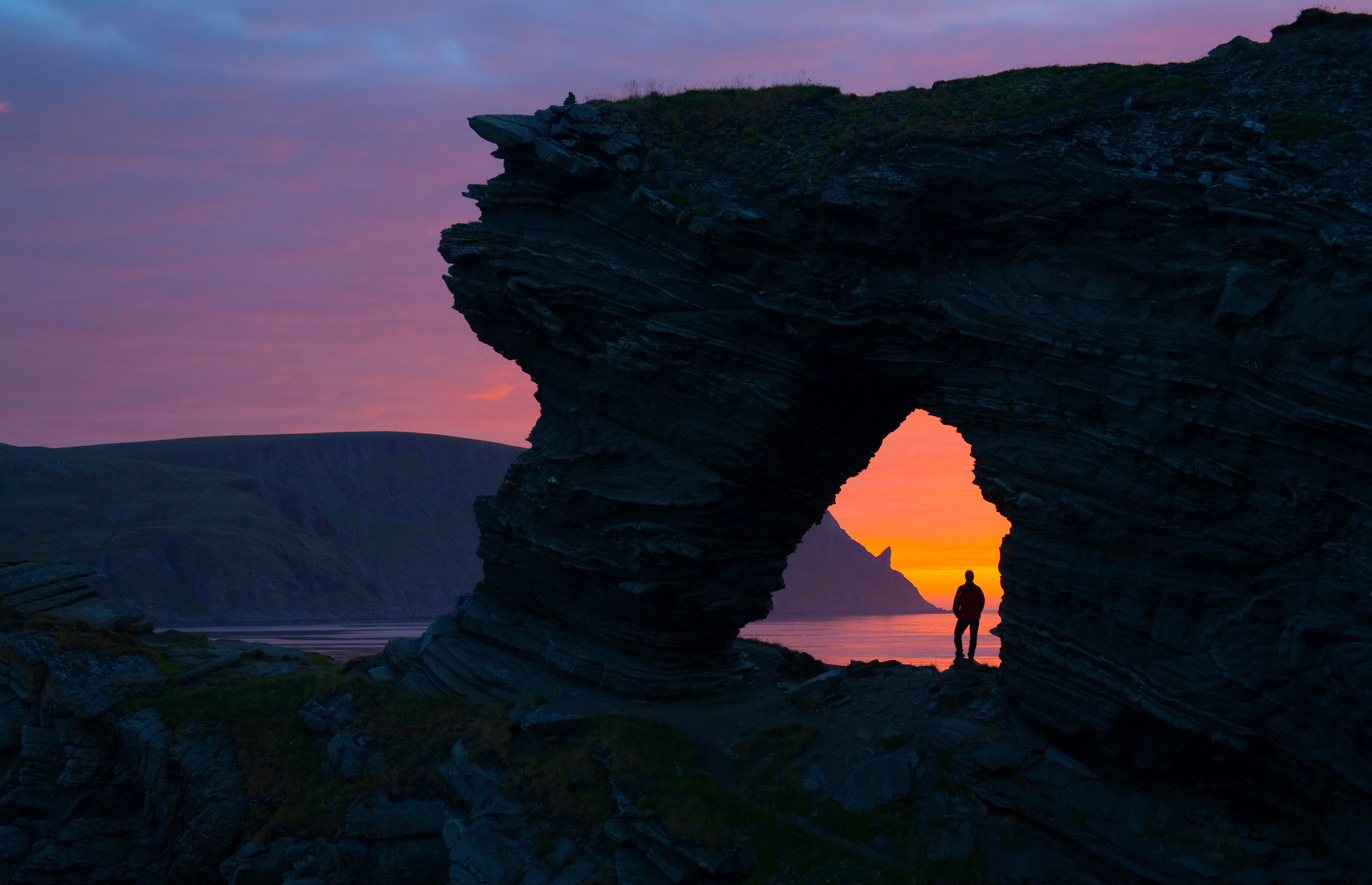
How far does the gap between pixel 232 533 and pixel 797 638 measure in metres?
83.1

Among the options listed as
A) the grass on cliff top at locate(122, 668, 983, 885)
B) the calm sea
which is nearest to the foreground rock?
the grass on cliff top at locate(122, 668, 983, 885)

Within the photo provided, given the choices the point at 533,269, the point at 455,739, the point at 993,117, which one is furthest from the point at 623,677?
the point at 993,117

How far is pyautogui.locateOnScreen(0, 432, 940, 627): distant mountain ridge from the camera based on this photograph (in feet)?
407

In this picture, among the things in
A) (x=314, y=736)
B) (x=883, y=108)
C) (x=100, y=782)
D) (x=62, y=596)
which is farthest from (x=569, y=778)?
(x=62, y=596)

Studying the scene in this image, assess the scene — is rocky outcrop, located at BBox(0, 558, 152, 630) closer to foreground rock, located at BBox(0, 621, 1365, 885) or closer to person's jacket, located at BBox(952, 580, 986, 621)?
foreground rock, located at BBox(0, 621, 1365, 885)

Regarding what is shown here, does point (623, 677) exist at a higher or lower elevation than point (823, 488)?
lower

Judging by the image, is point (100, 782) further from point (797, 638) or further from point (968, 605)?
point (797, 638)

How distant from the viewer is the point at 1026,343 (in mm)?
21953

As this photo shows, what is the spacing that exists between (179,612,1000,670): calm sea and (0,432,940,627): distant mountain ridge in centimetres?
1081

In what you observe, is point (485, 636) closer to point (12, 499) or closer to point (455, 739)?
point (455, 739)

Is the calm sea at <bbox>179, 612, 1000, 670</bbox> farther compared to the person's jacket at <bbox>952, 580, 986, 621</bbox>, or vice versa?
the calm sea at <bbox>179, 612, 1000, 670</bbox>

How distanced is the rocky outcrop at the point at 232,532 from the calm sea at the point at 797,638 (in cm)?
1134

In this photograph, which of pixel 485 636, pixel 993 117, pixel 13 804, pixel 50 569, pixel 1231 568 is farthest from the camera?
pixel 50 569

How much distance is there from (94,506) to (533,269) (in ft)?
428
